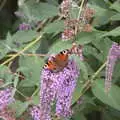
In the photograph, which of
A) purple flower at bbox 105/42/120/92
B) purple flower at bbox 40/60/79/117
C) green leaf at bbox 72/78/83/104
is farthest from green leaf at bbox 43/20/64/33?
purple flower at bbox 40/60/79/117

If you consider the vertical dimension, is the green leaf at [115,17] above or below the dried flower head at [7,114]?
above

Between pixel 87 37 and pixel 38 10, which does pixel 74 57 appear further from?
pixel 38 10

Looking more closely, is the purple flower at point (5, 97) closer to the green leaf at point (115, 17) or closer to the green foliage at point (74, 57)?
the green foliage at point (74, 57)

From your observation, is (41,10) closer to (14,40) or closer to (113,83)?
(14,40)

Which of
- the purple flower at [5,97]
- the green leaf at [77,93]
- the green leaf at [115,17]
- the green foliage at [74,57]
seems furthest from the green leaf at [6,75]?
the green leaf at [115,17]

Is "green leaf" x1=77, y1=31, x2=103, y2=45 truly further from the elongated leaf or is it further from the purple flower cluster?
the purple flower cluster

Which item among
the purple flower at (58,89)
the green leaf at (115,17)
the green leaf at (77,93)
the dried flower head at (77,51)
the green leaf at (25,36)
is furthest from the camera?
the green leaf at (25,36)
